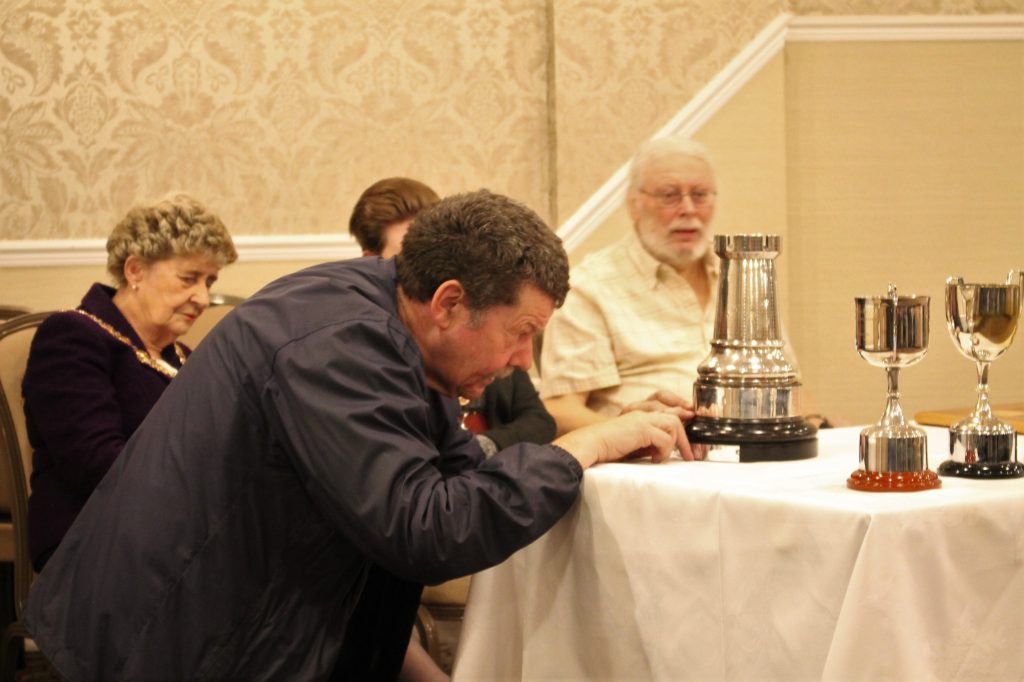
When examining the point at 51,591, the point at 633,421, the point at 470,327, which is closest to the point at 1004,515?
the point at 633,421

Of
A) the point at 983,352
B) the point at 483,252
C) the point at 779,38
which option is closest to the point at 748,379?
the point at 983,352

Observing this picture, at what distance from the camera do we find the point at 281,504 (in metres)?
1.68

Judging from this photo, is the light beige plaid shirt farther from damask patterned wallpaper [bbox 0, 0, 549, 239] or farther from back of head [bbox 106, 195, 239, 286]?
damask patterned wallpaper [bbox 0, 0, 549, 239]

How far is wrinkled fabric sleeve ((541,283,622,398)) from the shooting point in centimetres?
311

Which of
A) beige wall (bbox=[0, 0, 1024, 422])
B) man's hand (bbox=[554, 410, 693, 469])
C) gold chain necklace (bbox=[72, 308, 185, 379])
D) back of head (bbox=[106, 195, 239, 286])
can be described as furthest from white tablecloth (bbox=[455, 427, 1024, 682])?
beige wall (bbox=[0, 0, 1024, 422])

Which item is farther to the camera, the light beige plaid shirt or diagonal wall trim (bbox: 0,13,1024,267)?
diagonal wall trim (bbox: 0,13,1024,267)

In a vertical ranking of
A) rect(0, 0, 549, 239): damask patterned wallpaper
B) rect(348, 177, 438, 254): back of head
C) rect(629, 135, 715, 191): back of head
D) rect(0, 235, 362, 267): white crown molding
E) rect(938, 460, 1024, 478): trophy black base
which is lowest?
rect(938, 460, 1024, 478): trophy black base

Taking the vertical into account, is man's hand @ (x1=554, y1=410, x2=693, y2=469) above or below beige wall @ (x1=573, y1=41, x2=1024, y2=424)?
below

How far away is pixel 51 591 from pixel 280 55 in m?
2.72

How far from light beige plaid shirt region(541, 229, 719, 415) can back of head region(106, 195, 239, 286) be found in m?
0.84

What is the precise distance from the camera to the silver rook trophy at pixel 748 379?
6.23 feet

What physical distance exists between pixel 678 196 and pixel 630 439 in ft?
4.91

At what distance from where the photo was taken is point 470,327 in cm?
174

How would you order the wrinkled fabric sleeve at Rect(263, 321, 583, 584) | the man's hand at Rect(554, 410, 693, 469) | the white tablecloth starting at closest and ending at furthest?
the white tablecloth
the wrinkled fabric sleeve at Rect(263, 321, 583, 584)
the man's hand at Rect(554, 410, 693, 469)
